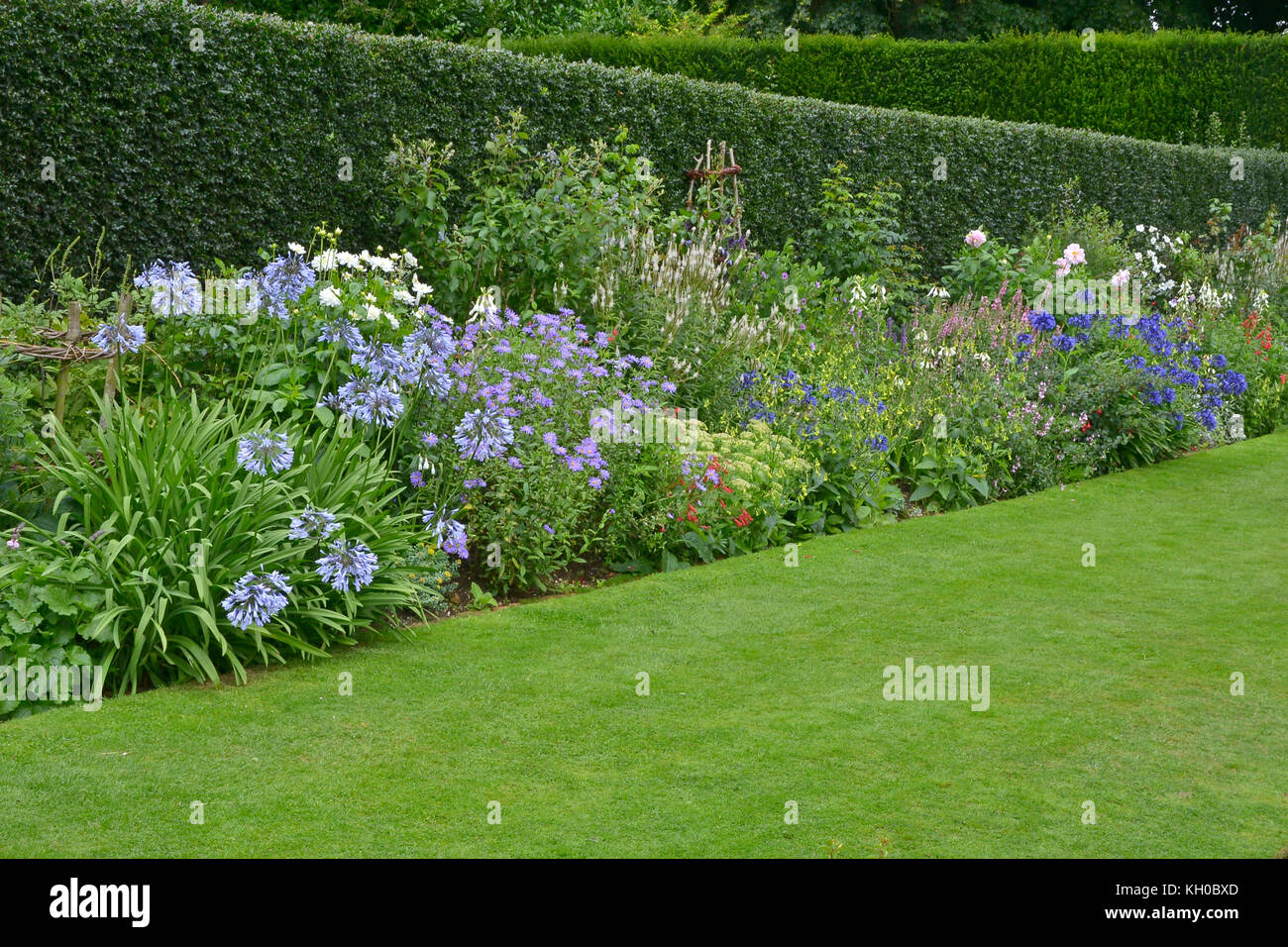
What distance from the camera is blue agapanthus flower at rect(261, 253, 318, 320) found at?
556 cm

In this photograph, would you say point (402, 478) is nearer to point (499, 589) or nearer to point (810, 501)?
point (499, 589)

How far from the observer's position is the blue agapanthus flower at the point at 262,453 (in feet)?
15.3

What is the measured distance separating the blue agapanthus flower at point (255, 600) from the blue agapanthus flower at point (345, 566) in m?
0.26

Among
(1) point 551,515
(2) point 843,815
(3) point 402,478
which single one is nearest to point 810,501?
(1) point 551,515

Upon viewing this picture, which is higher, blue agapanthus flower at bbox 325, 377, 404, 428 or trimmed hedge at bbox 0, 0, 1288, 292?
trimmed hedge at bbox 0, 0, 1288, 292

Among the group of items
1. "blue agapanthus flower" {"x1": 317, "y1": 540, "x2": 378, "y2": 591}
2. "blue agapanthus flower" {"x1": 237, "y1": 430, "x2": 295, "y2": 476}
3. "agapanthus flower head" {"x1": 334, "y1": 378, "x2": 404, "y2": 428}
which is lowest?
"blue agapanthus flower" {"x1": 317, "y1": 540, "x2": 378, "y2": 591}

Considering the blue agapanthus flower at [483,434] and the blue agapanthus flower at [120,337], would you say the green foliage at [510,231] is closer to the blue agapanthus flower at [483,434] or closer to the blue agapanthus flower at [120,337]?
the blue agapanthus flower at [483,434]

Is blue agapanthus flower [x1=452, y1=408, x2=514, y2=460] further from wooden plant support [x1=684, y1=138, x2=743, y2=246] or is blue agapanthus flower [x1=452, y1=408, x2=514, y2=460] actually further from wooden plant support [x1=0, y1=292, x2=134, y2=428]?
wooden plant support [x1=684, y1=138, x2=743, y2=246]

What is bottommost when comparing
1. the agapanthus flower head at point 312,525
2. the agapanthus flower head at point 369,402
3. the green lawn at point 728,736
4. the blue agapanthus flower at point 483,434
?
the green lawn at point 728,736

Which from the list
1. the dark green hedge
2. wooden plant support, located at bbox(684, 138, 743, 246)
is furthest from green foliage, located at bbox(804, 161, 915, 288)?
the dark green hedge

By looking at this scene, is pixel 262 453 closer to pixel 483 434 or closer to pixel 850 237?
pixel 483 434

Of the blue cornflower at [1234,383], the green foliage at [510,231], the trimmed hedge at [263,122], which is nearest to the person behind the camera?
the trimmed hedge at [263,122]

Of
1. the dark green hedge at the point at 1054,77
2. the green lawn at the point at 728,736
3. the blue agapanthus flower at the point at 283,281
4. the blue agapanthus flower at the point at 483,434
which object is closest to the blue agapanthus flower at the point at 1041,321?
the green lawn at the point at 728,736

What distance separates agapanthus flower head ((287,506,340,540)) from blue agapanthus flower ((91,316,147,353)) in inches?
39.3
